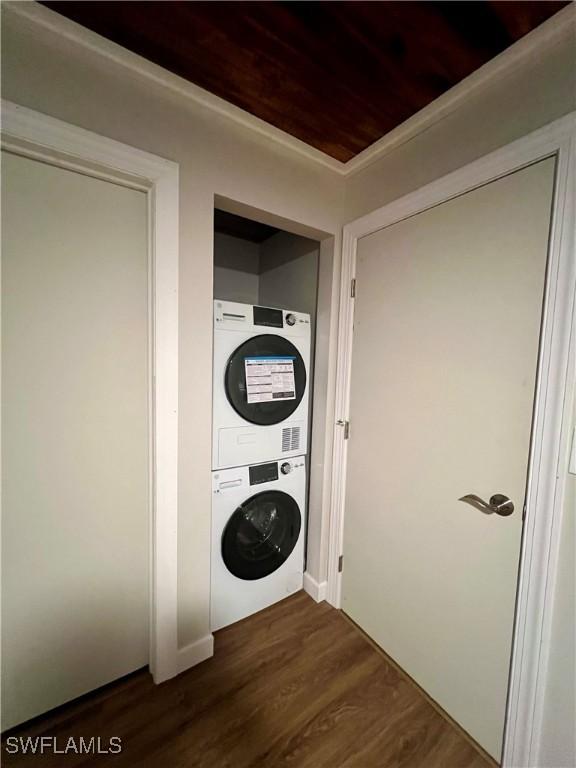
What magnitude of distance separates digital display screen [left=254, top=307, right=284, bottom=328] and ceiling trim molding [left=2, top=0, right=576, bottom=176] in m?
0.77

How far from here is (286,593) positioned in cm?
175

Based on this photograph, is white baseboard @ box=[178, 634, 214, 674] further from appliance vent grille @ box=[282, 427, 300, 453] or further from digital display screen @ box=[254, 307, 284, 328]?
digital display screen @ box=[254, 307, 284, 328]

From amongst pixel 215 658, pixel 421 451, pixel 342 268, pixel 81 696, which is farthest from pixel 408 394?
pixel 81 696

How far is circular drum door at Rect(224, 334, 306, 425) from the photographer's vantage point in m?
1.42

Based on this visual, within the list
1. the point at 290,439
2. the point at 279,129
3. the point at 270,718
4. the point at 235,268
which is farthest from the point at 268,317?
the point at 270,718

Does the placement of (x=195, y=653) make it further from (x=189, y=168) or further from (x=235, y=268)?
(x=235, y=268)

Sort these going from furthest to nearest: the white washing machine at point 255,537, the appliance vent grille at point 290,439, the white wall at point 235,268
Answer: the white wall at point 235,268
the appliance vent grille at point 290,439
the white washing machine at point 255,537

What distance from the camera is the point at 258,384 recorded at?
150 centimetres

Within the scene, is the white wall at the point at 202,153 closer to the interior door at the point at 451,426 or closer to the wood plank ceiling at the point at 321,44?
the wood plank ceiling at the point at 321,44

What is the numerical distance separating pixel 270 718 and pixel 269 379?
141 cm

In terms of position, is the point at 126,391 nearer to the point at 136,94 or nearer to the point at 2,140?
the point at 2,140

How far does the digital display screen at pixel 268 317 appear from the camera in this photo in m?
1.49

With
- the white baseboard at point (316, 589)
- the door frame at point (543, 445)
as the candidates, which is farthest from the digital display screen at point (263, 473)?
the door frame at point (543, 445)

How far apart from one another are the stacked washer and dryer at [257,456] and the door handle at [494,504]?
89cm
